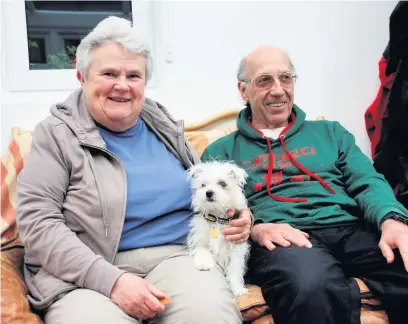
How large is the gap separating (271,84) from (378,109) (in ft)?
3.41

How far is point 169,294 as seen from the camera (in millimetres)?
1265

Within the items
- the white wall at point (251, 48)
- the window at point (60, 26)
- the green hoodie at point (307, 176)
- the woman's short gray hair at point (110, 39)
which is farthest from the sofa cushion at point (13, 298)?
the window at point (60, 26)

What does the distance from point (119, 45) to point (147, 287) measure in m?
0.83

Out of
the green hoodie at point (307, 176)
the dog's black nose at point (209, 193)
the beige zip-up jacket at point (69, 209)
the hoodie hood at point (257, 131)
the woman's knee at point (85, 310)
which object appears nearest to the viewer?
the woman's knee at point (85, 310)

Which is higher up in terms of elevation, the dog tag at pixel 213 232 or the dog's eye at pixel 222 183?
the dog's eye at pixel 222 183

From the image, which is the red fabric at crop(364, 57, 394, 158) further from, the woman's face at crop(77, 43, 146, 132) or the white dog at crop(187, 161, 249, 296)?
the woman's face at crop(77, 43, 146, 132)

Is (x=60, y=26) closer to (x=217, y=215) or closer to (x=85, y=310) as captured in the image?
(x=217, y=215)

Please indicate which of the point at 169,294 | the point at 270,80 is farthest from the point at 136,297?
the point at 270,80

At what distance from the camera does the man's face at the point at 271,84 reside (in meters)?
1.79

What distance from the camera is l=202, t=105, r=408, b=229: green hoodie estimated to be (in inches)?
62.3

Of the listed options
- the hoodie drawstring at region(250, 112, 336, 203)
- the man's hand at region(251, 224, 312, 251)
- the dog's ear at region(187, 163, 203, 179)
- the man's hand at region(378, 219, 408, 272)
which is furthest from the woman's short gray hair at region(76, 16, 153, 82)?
the man's hand at region(378, 219, 408, 272)

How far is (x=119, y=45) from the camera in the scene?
1450 millimetres

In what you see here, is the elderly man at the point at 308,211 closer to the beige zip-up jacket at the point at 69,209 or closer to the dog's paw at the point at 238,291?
the dog's paw at the point at 238,291

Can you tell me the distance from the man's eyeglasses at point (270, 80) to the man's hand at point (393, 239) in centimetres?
72
